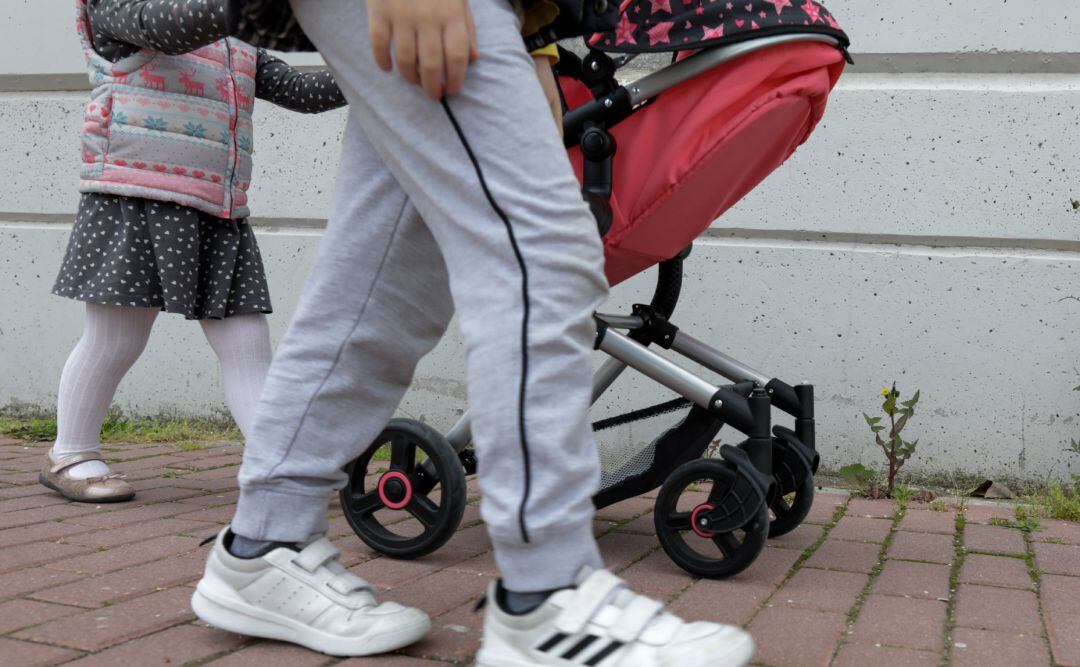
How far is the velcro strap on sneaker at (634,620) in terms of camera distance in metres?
1.42

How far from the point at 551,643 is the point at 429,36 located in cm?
77

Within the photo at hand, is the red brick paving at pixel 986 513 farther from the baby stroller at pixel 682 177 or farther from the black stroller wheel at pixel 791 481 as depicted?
the baby stroller at pixel 682 177

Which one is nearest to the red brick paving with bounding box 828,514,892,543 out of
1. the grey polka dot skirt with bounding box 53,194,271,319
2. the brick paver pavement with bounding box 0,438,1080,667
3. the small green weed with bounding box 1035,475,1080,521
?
the brick paver pavement with bounding box 0,438,1080,667

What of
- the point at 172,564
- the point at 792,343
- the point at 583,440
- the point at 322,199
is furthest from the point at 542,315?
the point at 322,199

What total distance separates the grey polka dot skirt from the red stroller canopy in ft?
4.10

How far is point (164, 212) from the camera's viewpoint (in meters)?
2.87

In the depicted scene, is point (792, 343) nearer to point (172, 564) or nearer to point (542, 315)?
point (172, 564)

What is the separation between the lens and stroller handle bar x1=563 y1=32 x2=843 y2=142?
2.19 meters

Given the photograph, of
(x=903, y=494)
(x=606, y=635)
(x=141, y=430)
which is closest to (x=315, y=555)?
→ (x=606, y=635)

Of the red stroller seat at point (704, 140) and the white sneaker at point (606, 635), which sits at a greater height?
the red stroller seat at point (704, 140)

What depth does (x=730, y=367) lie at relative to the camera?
2.73m

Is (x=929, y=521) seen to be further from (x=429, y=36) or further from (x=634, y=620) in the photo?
(x=429, y=36)

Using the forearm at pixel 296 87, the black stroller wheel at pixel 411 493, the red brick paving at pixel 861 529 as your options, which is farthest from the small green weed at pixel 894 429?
the forearm at pixel 296 87

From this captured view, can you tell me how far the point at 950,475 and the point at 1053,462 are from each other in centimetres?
30
